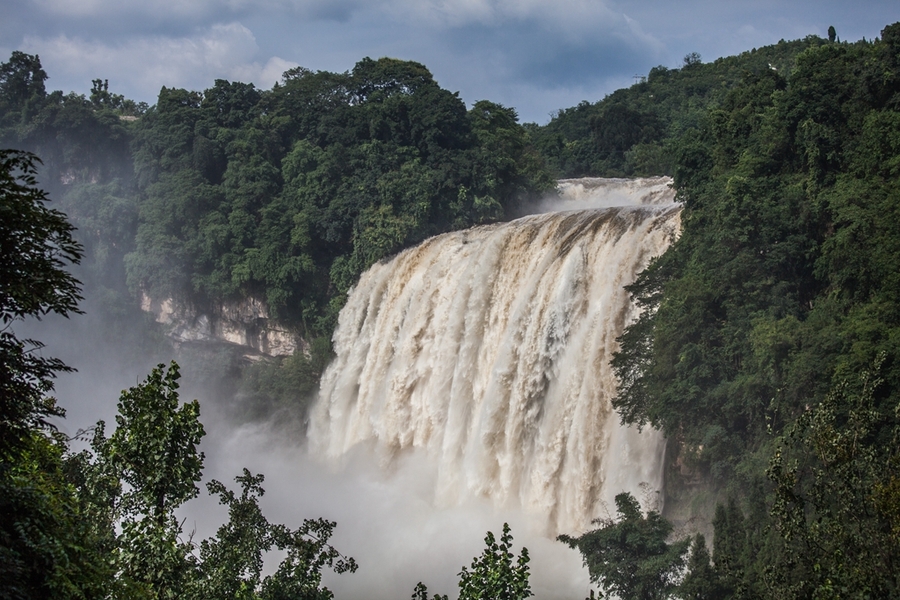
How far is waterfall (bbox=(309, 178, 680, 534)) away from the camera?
71.4 ft

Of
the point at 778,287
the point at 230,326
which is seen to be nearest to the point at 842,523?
the point at 778,287

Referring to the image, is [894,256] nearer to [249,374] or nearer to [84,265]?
[249,374]

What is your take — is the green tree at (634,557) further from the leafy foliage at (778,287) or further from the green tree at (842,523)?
the green tree at (842,523)

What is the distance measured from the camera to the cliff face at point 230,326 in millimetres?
38969

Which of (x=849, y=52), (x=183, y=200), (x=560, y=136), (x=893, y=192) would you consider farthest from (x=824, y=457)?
(x=560, y=136)

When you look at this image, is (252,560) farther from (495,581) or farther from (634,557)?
(634,557)

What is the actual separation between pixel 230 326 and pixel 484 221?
1157 centimetres

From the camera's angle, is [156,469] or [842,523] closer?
[156,469]

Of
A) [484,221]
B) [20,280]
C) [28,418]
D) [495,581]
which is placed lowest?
[495,581]

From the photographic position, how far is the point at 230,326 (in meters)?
40.1

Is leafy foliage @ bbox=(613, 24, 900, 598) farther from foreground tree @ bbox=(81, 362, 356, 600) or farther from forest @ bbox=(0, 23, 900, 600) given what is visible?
foreground tree @ bbox=(81, 362, 356, 600)

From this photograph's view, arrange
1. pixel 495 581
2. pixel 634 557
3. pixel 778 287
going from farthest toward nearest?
pixel 778 287 < pixel 634 557 < pixel 495 581

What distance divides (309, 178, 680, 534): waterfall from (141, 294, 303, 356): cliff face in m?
7.58

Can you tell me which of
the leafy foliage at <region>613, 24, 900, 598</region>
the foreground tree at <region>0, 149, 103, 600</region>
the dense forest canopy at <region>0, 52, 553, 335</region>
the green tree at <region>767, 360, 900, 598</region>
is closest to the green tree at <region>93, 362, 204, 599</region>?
the foreground tree at <region>0, 149, 103, 600</region>
